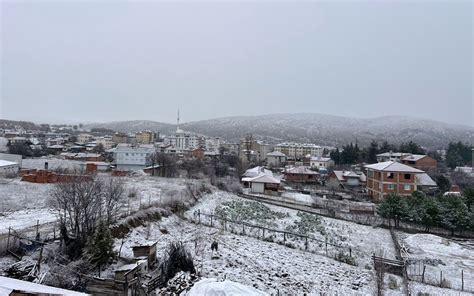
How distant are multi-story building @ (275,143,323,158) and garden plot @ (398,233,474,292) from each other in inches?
2861

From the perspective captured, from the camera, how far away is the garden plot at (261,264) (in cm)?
1221

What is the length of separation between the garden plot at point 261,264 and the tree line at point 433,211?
11.9m

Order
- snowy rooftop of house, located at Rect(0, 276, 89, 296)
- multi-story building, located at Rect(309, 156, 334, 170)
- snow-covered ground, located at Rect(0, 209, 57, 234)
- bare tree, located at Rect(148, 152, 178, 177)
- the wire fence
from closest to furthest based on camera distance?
1. snowy rooftop of house, located at Rect(0, 276, 89, 296)
2. snow-covered ground, located at Rect(0, 209, 57, 234)
3. the wire fence
4. bare tree, located at Rect(148, 152, 178, 177)
5. multi-story building, located at Rect(309, 156, 334, 170)

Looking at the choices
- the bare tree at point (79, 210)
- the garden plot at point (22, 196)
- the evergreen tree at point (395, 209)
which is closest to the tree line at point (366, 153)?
the evergreen tree at point (395, 209)

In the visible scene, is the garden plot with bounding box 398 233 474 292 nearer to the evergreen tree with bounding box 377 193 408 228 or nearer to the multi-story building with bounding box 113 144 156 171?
the evergreen tree with bounding box 377 193 408 228

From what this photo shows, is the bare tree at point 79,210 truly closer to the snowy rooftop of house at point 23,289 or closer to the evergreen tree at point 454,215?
the snowy rooftop of house at point 23,289

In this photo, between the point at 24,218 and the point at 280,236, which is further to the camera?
the point at 280,236

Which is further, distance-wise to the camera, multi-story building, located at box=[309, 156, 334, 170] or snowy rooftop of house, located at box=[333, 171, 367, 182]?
multi-story building, located at box=[309, 156, 334, 170]

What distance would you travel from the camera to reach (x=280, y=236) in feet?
59.4

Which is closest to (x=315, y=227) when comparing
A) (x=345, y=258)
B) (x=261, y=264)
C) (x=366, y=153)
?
(x=345, y=258)

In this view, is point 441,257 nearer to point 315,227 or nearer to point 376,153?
point 315,227

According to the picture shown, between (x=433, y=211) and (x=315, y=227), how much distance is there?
9.15 meters

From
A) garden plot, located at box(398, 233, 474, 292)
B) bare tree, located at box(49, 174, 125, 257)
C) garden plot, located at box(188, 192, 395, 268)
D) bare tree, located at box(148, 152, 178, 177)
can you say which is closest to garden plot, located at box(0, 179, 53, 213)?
bare tree, located at box(49, 174, 125, 257)

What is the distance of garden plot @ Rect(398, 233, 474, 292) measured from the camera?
14.4 m
